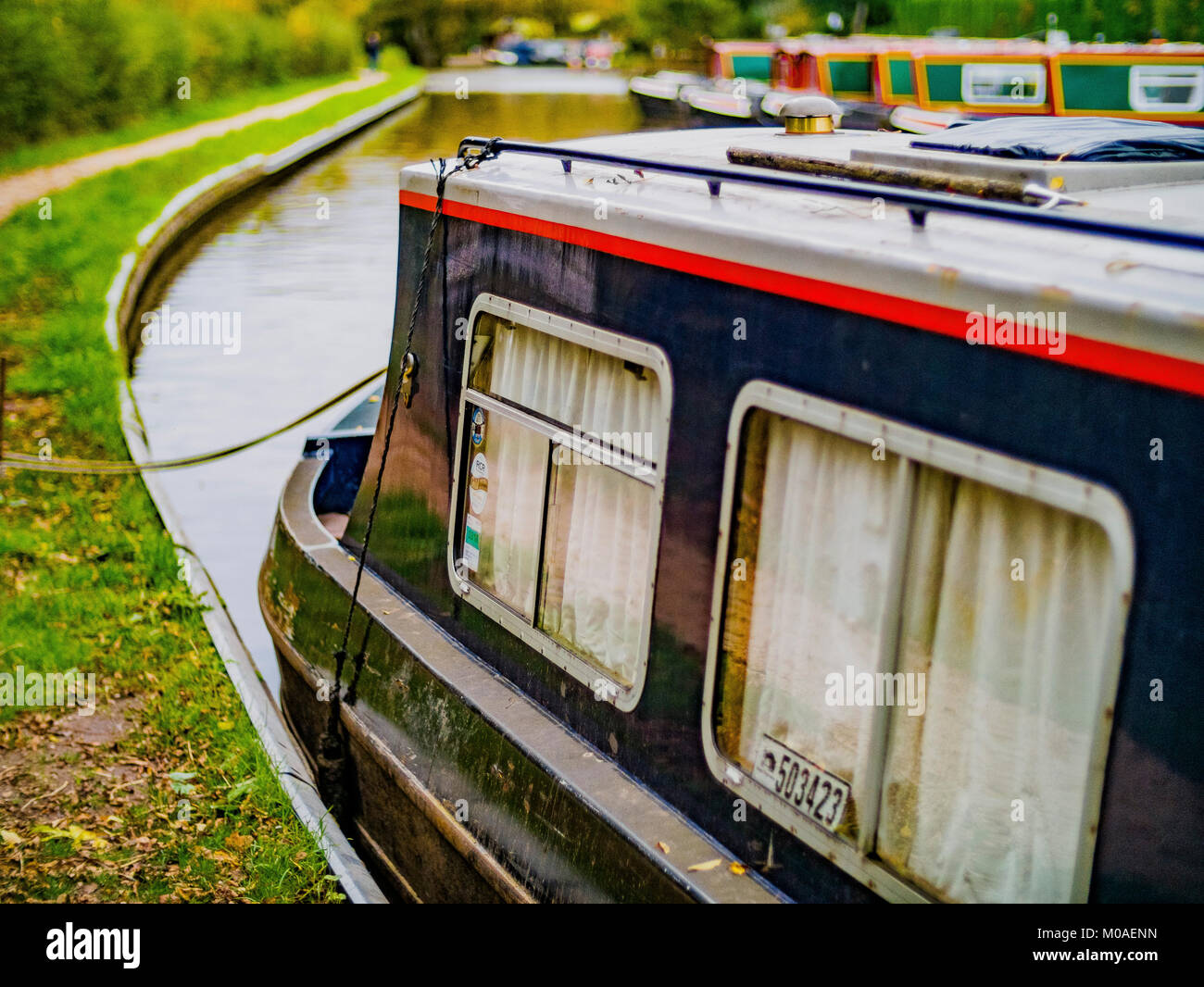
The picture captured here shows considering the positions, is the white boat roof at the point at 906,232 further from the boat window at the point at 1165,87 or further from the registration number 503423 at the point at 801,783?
the boat window at the point at 1165,87

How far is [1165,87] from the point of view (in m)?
13.5

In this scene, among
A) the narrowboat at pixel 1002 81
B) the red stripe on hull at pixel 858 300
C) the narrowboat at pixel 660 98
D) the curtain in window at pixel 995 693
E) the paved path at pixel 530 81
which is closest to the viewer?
the red stripe on hull at pixel 858 300

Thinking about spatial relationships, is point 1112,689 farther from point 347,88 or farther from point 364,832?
point 347,88

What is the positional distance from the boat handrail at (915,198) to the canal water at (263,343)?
400cm

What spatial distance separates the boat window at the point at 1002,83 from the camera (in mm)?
14781

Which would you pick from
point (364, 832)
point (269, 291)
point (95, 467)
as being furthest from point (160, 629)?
point (269, 291)

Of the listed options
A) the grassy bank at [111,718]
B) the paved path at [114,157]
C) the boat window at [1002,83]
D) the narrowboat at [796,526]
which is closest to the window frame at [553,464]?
the narrowboat at [796,526]

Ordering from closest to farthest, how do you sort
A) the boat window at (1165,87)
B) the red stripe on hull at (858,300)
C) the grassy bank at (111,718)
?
1. the red stripe on hull at (858,300)
2. the grassy bank at (111,718)
3. the boat window at (1165,87)

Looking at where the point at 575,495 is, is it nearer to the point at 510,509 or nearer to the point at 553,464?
the point at 553,464

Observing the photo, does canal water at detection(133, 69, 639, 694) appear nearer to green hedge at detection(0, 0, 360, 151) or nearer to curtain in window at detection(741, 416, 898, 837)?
green hedge at detection(0, 0, 360, 151)

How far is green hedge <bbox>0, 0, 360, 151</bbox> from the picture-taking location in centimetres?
1912

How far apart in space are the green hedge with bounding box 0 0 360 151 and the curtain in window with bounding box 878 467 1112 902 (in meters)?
20.2

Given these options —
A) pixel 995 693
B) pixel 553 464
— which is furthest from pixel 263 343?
pixel 995 693

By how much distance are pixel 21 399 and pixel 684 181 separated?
7565 mm
